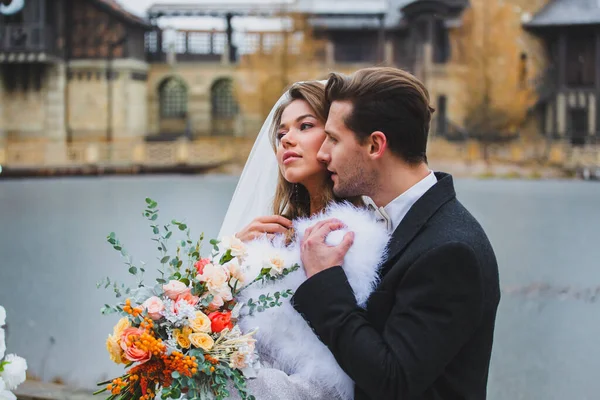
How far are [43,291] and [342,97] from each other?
8479 mm

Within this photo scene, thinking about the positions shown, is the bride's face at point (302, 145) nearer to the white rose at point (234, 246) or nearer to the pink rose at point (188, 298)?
the white rose at point (234, 246)

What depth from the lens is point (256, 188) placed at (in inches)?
127

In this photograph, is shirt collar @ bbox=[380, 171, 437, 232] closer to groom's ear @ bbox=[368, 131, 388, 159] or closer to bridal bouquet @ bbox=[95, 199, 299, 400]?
groom's ear @ bbox=[368, 131, 388, 159]

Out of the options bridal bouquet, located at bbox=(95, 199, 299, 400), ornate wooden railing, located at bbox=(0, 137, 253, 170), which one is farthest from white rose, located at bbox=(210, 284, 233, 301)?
ornate wooden railing, located at bbox=(0, 137, 253, 170)

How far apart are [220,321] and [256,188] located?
113cm

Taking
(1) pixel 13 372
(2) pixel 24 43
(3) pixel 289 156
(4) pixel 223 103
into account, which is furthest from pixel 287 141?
(4) pixel 223 103

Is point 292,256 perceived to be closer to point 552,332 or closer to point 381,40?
point 552,332

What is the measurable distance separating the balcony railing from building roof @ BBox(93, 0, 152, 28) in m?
2.81

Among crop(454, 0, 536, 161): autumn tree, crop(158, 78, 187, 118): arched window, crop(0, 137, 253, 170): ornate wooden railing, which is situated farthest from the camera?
crop(158, 78, 187, 118): arched window

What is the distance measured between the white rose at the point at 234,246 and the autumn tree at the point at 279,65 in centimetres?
3354

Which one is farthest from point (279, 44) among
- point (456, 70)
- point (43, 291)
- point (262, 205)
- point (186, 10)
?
point (262, 205)

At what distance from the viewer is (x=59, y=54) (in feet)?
121

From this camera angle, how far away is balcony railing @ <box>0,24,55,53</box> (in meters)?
35.3

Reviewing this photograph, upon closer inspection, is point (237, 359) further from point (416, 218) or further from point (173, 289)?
point (416, 218)
